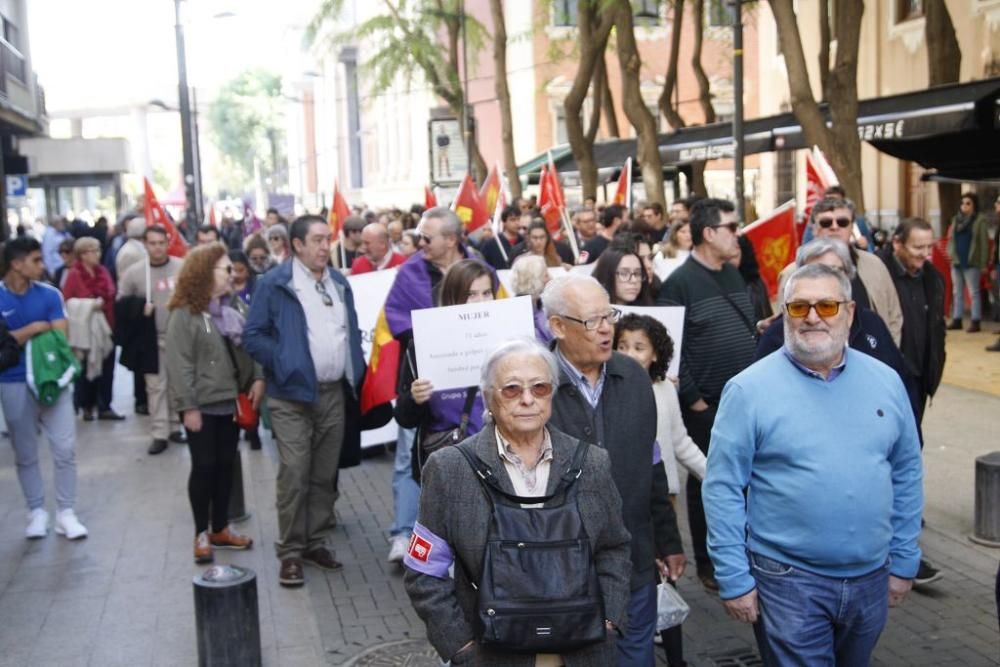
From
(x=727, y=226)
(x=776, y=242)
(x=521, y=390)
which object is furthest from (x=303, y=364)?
(x=776, y=242)

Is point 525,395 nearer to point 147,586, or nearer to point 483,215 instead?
point 147,586

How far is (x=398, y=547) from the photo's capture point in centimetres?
772

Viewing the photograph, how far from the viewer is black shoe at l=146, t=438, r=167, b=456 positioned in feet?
38.8

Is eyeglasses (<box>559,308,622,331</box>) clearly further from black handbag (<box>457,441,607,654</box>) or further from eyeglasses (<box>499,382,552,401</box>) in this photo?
black handbag (<box>457,441,607,654</box>)

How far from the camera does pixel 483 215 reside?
13461mm

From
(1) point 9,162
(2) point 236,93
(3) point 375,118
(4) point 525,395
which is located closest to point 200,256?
(4) point 525,395

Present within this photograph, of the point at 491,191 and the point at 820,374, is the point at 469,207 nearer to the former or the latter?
the point at 491,191

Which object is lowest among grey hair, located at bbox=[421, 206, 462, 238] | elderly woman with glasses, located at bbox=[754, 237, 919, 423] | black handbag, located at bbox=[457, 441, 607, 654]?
black handbag, located at bbox=[457, 441, 607, 654]

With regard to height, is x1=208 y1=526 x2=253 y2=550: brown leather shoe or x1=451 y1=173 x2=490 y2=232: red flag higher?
x1=451 y1=173 x2=490 y2=232: red flag

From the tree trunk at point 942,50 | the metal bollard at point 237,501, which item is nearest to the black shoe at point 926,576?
the metal bollard at point 237,501

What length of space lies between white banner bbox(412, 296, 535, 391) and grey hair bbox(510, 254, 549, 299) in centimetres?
112

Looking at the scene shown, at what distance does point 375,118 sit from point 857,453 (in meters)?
72.9

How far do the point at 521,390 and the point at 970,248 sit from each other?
47.9 feet

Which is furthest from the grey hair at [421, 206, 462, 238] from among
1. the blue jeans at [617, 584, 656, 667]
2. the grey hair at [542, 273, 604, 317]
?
the blue jeans at [617, 584, 656, 667]
